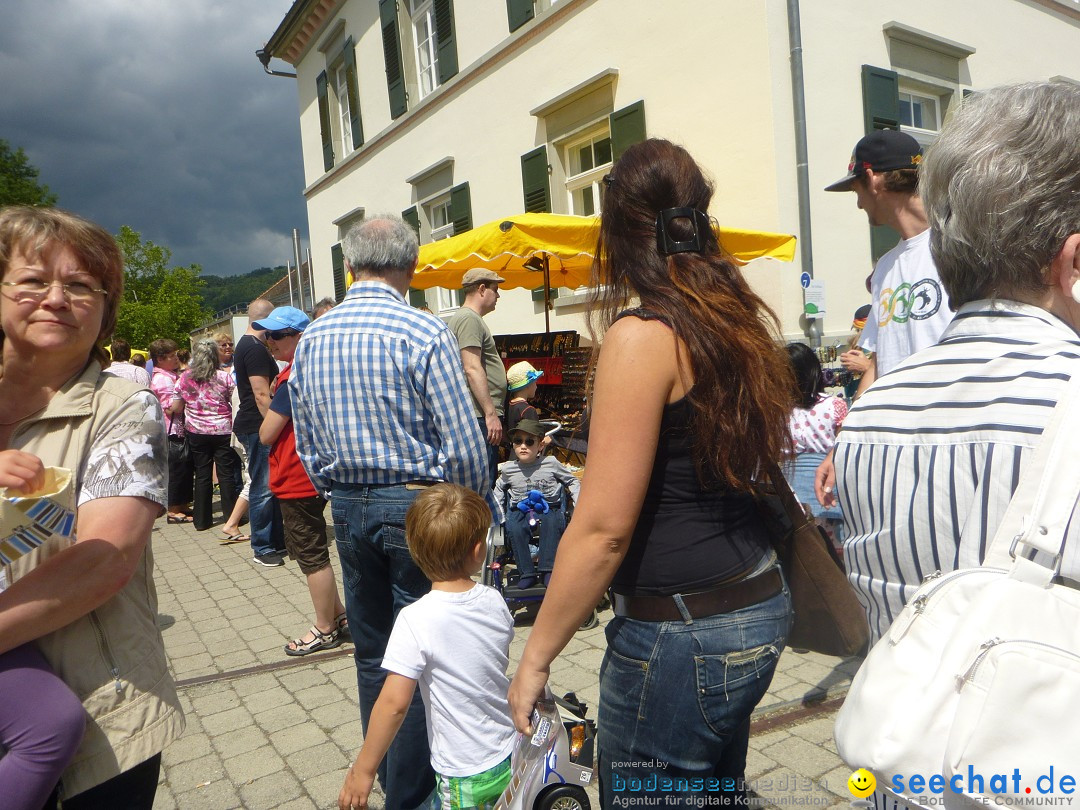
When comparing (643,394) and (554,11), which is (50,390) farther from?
(554,11)

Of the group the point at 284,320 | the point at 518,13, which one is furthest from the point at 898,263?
the point at 518,13

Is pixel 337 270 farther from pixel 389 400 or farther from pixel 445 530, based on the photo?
pixel 445 530

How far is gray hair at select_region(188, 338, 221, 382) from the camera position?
7543 mm

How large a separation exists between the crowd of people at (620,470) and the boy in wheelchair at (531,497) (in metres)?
1.87

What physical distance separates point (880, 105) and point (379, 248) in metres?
7.13

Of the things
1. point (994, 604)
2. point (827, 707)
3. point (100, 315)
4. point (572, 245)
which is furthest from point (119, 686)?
point (572, 245)

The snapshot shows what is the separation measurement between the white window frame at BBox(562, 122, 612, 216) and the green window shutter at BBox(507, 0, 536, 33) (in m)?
1.77

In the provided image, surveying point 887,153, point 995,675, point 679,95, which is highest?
point 679,95

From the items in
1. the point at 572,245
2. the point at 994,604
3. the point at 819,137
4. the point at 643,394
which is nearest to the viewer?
the point at 994,604

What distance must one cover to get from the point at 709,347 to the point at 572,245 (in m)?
5.59

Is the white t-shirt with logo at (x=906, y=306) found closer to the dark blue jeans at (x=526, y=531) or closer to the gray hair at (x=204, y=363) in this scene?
the dark blue jeans at (x=526, y=531)

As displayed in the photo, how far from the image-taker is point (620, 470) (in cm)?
146

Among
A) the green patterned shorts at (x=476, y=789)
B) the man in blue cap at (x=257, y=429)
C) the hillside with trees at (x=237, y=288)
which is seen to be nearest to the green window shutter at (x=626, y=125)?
the man in blue cap at (x=257, y=429)

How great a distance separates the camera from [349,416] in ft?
8.41
